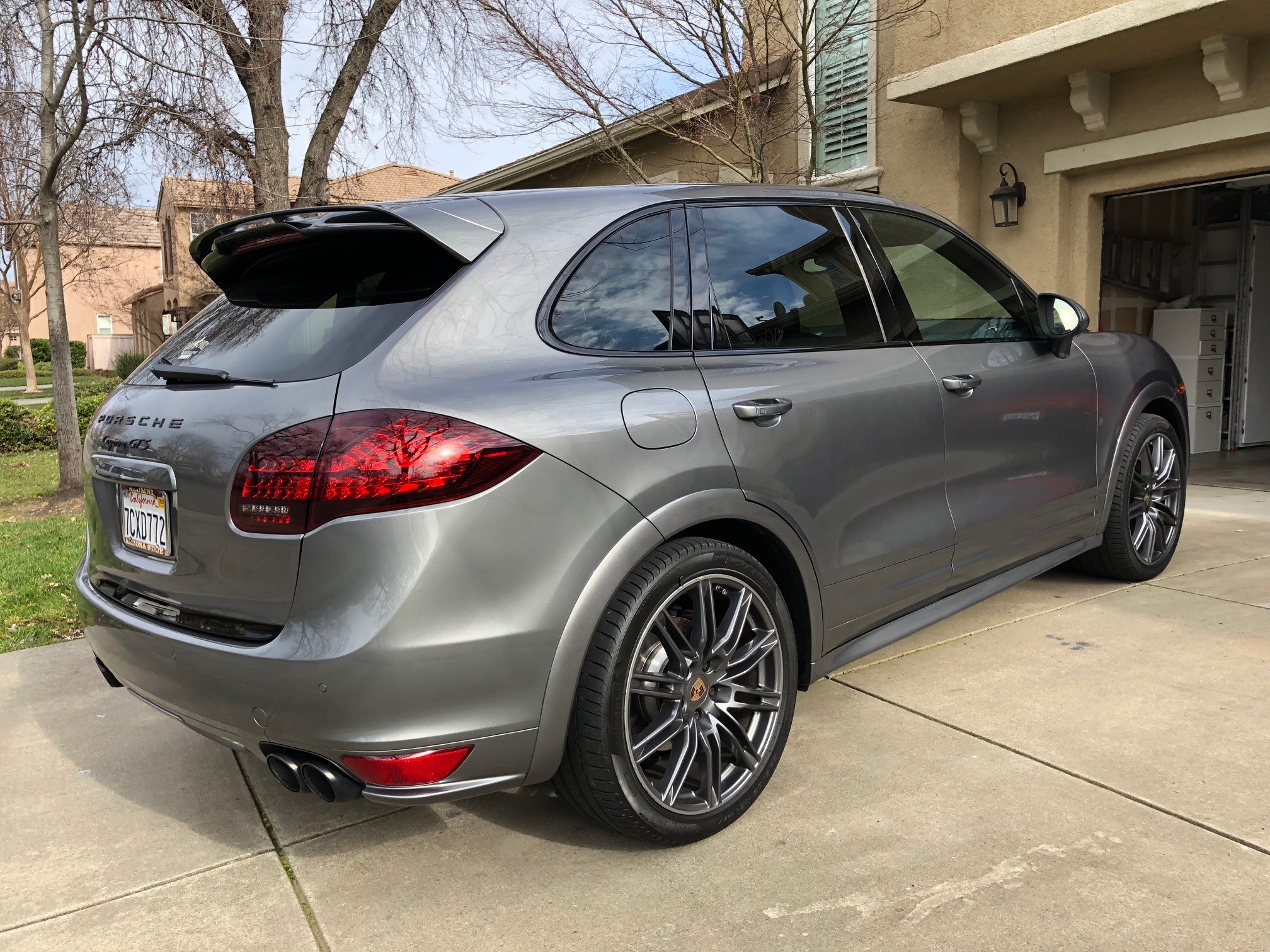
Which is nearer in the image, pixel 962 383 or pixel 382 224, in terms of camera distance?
pixel 382 224

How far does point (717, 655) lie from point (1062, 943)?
3.35ft

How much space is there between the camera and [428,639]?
2.17 metres

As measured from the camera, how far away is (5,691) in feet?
13.7

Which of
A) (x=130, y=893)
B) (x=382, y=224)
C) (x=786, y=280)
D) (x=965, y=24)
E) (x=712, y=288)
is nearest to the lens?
(x=382, y=224)

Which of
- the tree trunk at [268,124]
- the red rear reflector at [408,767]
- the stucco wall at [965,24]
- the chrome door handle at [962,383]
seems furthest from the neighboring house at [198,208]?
the red rear reflector at [408,767]

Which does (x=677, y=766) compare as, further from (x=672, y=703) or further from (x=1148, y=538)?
(x=1148, y=538)

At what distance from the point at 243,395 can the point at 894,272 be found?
2.20 m

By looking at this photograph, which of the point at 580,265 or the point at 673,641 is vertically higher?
the point at 580,265

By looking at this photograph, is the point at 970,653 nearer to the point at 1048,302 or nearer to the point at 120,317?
the point at 1048,302

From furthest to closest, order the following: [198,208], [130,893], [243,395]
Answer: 1. [198,208]
2. [130,893]
3. [243,395]

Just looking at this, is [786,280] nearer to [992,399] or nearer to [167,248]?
[992,399]

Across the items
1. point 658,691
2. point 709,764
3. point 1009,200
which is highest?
point 1009,200

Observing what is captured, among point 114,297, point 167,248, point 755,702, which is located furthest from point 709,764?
point 114,297

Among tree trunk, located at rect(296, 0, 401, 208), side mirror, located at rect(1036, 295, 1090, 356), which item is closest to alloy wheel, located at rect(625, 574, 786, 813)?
side mirror, located at rect(1036, 295, 1090, 356)
